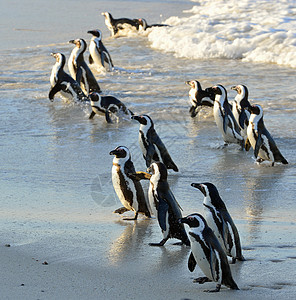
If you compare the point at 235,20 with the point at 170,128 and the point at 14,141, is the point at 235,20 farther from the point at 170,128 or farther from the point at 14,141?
the point at 14,141

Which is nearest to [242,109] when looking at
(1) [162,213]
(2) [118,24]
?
(1) [162,213]

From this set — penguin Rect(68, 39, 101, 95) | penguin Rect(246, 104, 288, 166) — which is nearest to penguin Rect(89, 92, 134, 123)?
penguin Rect(68, 39, 101, 95)

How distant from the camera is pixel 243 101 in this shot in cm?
725

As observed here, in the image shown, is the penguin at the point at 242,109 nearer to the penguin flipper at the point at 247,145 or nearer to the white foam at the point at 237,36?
the penguin flipper at the point at 247,145

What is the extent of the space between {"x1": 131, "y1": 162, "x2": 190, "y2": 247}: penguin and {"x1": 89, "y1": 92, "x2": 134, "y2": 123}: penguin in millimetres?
3311

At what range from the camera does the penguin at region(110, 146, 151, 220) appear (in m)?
4.64

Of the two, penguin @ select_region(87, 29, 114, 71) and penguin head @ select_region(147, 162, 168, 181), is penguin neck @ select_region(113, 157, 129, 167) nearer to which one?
penguin head @ select_region(147, 162, 168, 181)

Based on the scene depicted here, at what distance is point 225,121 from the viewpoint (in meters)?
6.86

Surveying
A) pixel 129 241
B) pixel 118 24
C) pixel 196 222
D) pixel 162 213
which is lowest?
pixel 118 24

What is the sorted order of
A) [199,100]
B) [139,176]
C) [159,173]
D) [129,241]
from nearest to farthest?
[129,241] < [159,173] < [139,176] < [199,100]

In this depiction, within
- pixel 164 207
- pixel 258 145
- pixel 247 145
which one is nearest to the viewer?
pixel 164 207

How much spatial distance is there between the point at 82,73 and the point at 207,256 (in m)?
6.59

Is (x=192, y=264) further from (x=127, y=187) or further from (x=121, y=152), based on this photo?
(x=121, y=152)

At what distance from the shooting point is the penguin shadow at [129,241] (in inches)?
149
